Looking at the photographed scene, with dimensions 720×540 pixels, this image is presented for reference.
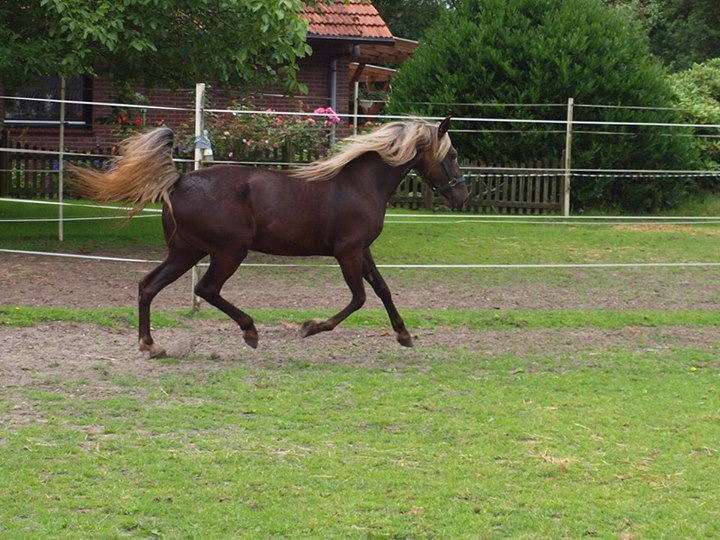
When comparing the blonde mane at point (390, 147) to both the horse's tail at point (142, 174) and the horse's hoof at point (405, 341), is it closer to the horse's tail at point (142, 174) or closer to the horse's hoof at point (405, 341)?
the horse's tail at point (142, 174)

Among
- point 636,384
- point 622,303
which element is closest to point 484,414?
point 636,384

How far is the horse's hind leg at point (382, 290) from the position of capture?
9.16 meters

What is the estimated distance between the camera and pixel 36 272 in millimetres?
13125

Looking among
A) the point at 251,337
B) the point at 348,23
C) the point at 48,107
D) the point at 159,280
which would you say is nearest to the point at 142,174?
the point at 159,280

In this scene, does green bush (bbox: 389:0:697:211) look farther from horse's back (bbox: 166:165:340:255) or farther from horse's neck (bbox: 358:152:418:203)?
horse's back (bbox: 166:165:340:255)

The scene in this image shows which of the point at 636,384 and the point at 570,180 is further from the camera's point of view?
the point at 570,180

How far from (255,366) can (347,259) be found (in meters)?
1.06

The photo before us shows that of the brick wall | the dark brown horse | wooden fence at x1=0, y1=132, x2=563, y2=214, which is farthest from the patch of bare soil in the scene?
the brick wall

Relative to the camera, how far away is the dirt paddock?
341 inches

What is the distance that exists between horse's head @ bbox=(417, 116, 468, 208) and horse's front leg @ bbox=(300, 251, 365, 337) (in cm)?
100

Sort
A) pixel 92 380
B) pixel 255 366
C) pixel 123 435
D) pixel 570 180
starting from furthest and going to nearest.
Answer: pixel 570 180
pixel 255 366
pixel 92 380
pixel 123 435

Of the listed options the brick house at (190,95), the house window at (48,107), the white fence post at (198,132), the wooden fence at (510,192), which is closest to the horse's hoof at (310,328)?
the white fence post at (198,132)

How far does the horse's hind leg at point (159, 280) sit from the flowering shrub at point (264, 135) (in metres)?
10.7

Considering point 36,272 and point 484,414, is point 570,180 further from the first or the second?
point 484,414
